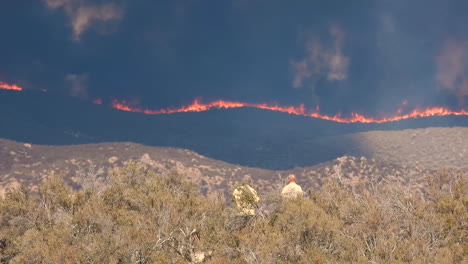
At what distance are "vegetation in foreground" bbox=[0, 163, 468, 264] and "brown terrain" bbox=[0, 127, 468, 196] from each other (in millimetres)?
43854

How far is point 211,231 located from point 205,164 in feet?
229

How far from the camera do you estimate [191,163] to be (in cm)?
8094

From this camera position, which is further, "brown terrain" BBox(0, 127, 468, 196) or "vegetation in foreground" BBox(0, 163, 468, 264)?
"brown terrain" BBox(0, 127, 468, 196)

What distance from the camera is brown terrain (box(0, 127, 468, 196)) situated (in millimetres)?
65625

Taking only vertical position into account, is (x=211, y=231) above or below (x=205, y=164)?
below

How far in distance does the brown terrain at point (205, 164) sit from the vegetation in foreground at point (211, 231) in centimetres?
4385

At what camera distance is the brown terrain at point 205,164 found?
65.6 meters

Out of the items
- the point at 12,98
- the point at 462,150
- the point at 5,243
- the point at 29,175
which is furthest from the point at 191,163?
the point at 12,98

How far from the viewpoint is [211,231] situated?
41.1 feet

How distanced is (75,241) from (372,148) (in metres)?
107

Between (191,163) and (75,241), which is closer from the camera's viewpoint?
(75,241)

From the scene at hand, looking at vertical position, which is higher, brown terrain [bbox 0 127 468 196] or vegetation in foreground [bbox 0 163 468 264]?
brown terrain [bbox 0 127 468 196]

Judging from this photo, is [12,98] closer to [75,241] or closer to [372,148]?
[372,148]

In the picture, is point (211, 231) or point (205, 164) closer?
point (211, 231)
